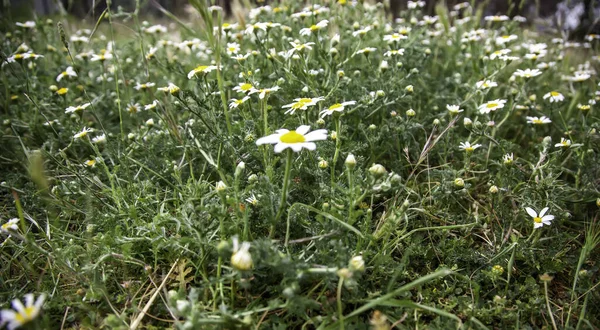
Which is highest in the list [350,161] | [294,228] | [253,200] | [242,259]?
[350,161]

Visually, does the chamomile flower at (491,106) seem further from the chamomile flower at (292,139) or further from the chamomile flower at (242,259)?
the chamomile flower at (242,259)

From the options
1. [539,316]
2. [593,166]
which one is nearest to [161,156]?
[539,316]

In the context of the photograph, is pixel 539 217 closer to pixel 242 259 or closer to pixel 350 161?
pixel 350 161

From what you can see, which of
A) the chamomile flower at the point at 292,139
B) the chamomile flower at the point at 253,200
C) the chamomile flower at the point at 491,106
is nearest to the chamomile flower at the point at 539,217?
the chamomile flower at the point at 491,106

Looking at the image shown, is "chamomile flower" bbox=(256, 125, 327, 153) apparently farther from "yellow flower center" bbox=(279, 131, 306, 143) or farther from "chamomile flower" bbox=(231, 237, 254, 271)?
"chamomile flower" bbox=(231, 237, 254, 271)

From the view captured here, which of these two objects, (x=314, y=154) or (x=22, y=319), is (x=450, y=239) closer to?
(x=314, y=154)

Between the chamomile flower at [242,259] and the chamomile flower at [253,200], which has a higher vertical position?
the chamomile flower at [242,259]

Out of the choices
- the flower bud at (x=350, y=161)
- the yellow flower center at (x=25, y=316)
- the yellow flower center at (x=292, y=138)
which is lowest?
the yellow flower center at (x=25, y=316)

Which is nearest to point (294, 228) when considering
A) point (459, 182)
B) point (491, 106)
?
point (459, 182)

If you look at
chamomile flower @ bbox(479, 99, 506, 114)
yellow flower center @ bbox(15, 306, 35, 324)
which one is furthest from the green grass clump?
chamomile flower @ bbox(479, 99, 506, 114)
